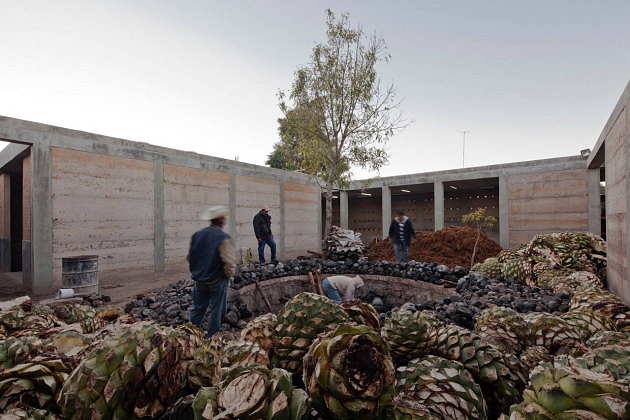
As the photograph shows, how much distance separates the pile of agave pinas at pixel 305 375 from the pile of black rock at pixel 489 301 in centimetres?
269

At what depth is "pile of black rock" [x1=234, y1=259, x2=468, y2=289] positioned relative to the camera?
23.4ft

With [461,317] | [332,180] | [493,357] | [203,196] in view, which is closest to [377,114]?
[332,180]

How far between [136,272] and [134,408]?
10231mm

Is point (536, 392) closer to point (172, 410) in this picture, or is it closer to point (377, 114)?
point (172, 410)

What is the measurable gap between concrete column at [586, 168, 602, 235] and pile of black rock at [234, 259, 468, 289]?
835 centimetres

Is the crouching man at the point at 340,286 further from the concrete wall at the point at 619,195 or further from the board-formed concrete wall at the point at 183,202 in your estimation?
the board-formed concrete wall at the point at 183,202

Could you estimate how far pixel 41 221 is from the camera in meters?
7.43

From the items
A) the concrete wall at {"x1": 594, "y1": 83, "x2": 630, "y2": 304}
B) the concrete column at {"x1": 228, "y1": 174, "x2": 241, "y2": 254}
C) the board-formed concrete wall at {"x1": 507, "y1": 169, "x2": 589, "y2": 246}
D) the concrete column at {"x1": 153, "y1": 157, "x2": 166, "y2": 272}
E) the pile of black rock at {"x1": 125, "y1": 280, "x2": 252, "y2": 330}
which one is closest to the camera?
the concrete wall at {"x1": 594, "y1": 83, "x2": 630, "y2": 304}

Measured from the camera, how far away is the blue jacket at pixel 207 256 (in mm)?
4434

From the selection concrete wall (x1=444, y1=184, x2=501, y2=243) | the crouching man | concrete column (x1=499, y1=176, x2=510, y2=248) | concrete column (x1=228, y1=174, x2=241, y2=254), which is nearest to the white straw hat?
the crouching man

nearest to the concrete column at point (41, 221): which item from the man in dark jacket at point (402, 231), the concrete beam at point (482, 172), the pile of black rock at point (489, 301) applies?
the pile of black rock at point (489, 301)

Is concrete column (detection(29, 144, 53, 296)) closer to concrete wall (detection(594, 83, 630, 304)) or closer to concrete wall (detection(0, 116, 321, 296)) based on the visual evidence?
concrete wall (detection(0, 116, 321, 296))

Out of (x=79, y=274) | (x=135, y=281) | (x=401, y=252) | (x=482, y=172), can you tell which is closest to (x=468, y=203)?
(x=482, y=172)

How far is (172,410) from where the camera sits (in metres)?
0.77
